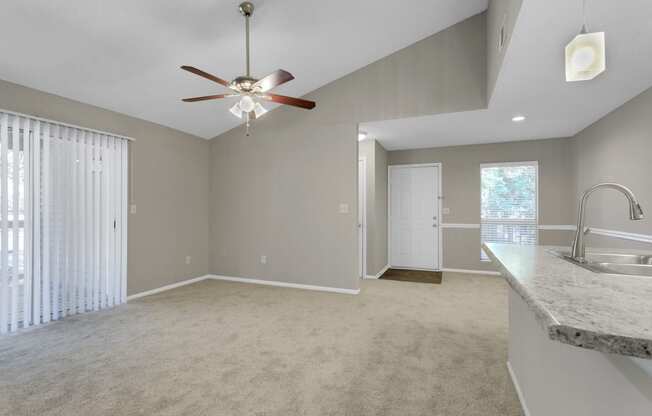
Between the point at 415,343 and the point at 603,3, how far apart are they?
8.56ft

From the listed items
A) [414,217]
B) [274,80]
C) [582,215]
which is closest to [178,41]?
[274,80]

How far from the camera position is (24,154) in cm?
291

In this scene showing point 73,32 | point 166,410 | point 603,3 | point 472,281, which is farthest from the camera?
point 472,281

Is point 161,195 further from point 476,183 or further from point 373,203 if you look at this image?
point 476,183

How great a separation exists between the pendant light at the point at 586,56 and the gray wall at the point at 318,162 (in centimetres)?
270

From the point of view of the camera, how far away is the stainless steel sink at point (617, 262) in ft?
4.25

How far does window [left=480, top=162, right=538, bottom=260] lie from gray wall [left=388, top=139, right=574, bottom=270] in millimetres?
98

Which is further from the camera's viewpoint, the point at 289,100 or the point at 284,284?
the point at 284,284

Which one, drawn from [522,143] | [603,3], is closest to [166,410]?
[603,3]

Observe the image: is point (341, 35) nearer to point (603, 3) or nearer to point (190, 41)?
point (190, 41)

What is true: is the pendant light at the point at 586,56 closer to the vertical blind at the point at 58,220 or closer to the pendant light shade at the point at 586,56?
the pendant light shade at the point at 586,56

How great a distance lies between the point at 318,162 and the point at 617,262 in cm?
342

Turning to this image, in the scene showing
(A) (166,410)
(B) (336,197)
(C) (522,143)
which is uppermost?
(C) (522,143)

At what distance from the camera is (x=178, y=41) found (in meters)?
2.91
